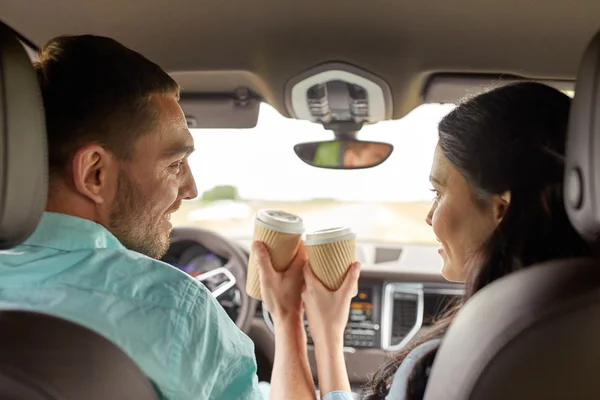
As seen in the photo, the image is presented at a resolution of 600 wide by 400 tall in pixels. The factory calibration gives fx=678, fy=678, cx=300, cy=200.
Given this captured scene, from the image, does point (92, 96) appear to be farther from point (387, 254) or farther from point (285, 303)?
point (387, 254)

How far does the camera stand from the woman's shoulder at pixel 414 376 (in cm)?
159

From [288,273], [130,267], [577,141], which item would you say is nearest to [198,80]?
[288,273]

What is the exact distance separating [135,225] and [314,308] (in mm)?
835

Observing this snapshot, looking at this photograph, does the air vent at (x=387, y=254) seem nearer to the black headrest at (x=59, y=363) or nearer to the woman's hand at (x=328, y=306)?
the woman's hand at (x=328, y=306)

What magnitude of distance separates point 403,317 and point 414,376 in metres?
1.63

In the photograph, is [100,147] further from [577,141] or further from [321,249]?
[577,141]

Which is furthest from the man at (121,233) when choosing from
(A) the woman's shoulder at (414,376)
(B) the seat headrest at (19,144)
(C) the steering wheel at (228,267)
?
(C) the steering wheel at (228,267)

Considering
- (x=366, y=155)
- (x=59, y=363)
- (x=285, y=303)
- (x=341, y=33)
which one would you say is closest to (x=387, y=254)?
(x=366, y=155)

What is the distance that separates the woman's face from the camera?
1632 mm

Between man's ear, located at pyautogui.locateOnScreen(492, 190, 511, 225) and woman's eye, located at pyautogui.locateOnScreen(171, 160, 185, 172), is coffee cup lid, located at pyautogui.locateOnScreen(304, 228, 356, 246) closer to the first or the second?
woman's eye, located at pyautogui.locateOnScreen(171, 160, 185, 172)

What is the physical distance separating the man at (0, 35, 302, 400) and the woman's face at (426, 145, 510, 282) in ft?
1.92

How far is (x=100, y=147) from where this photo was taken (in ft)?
5.14

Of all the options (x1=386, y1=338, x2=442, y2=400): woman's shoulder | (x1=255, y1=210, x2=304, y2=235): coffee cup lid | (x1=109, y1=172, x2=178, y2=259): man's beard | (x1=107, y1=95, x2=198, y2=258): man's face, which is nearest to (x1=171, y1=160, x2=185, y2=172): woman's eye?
(x1=107, y1=95, x2=198, y2=258): man's face


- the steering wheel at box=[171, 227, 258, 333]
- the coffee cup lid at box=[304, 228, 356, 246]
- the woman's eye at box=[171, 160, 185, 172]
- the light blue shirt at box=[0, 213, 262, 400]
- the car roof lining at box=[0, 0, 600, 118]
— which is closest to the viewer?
the light blue shirt at box=[0, 213, 262, 400]
